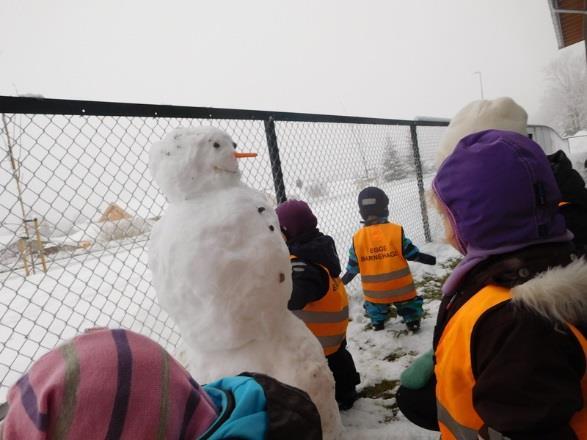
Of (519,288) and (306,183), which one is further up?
(306,183)

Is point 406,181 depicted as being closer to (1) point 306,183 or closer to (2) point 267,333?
(1) point 306,183

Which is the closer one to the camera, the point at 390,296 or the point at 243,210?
the point at 243,210

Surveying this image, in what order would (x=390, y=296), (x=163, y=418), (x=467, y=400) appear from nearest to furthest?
(x=163, y=418), (x=467, y=400), (x=390, y=296)

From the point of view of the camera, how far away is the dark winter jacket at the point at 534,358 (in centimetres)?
87

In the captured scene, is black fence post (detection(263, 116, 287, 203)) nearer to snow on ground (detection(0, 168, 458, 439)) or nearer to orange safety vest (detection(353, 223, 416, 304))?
orange safety vest (detection(353, 223, 416, 304))

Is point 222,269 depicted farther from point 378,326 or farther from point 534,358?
point 378,326

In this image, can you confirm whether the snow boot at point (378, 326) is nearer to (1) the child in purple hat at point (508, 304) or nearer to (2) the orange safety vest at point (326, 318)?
(2) the orange safety vest at point (326, 318)

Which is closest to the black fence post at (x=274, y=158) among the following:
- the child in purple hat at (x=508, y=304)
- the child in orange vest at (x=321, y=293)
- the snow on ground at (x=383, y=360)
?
the child in orange vest at (x=321, y=293)

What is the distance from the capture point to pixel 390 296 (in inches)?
137

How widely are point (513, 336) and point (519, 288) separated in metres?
0.13

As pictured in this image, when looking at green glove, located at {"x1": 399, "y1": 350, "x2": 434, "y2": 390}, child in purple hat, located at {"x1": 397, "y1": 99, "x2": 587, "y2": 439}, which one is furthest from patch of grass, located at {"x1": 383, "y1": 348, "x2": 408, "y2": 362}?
child in purple hat, located at {"x1": 397, "y1": 99, "x2": 587, "y2": 439}

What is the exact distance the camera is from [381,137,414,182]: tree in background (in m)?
6.68

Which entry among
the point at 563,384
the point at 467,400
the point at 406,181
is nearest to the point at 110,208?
the point at 467,400

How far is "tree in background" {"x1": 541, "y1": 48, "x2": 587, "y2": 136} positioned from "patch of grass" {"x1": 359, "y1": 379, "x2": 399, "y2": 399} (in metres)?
44.2
